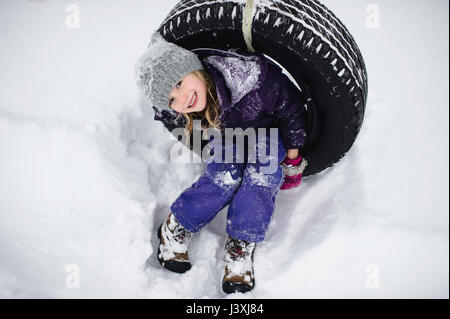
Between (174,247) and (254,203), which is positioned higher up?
(254,203)

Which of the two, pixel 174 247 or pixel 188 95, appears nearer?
pixel 188 95

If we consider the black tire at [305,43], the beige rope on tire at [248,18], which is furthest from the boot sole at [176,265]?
the beige rope on tire at [248,18]

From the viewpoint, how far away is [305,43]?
3.49 ft

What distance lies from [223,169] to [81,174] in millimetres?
722

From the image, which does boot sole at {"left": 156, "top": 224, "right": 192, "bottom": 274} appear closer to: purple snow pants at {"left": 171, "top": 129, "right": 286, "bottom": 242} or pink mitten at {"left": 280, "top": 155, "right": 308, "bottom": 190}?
purple snow pants at {"left": 171, "top": 129, "right": 286, "bottom": 242}

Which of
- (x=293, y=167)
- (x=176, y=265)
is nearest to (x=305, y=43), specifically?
(x=293, y=167)

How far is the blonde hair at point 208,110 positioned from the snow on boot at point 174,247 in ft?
1.64

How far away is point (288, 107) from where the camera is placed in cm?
A: 126

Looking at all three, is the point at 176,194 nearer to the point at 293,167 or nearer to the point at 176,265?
the point at 176,265

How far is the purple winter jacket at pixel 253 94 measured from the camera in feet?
3.84

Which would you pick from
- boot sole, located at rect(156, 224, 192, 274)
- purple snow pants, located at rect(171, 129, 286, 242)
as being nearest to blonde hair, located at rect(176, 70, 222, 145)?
purple snow pants, located at rect(171, 129, 286, 242)

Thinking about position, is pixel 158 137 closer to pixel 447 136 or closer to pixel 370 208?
pixel 370 208

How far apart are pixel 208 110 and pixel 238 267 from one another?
756 millimetres

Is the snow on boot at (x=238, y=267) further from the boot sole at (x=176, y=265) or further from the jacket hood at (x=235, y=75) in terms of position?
the jacket hood at (x=235, y=75)
